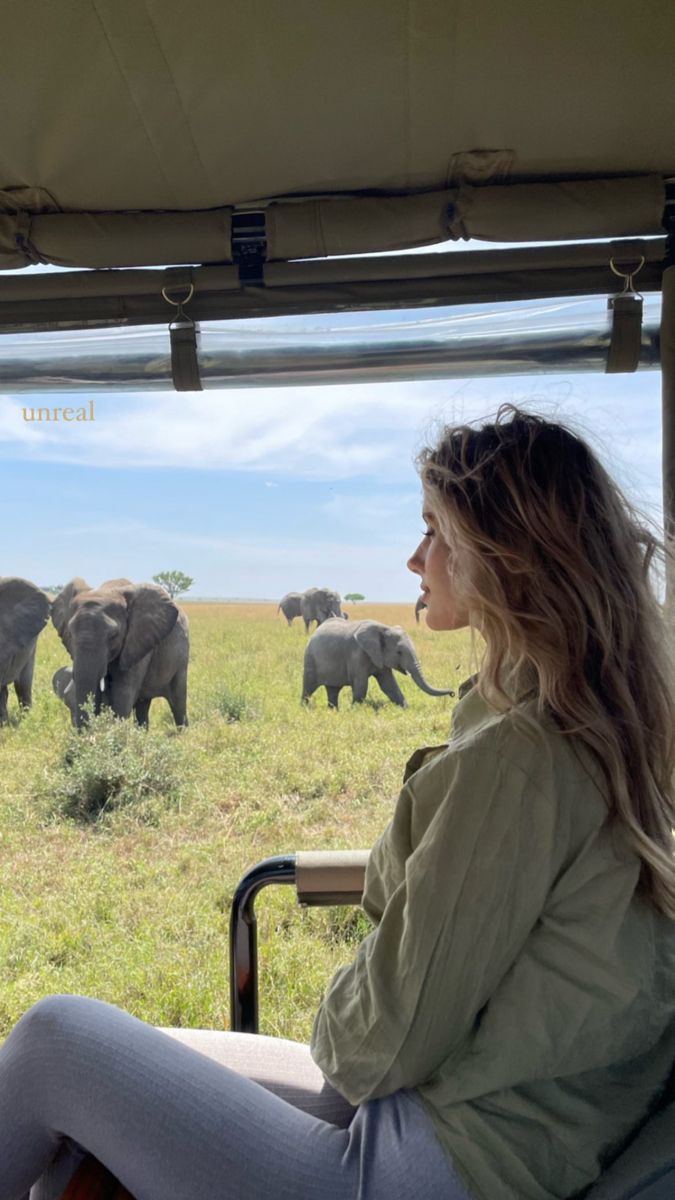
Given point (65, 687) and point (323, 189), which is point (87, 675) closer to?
point (65, 687)

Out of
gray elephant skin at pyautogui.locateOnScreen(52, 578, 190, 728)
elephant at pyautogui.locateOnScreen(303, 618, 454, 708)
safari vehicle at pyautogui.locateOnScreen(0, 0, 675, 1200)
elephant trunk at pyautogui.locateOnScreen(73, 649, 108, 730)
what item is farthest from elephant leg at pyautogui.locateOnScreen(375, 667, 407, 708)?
safari vehicle at pyautogui.locateOnScreen(0, 0, 675, 1200)

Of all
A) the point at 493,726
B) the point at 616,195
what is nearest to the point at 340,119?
the point at 616,195

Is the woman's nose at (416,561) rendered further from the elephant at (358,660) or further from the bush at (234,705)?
the bush at (234,705)

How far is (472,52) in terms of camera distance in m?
1.03

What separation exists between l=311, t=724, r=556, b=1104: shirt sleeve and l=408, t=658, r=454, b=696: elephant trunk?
2.05 meters

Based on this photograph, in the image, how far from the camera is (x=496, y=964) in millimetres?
746

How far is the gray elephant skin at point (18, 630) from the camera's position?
3.42m

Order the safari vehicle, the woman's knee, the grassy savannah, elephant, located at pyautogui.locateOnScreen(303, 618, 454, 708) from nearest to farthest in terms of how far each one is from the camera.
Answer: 1. the woman's knee
2. the safari vehicle
3. the grassy savannah
4. elephant, located at pyautogui.locateOnScreen(303, 618, 454, 708)

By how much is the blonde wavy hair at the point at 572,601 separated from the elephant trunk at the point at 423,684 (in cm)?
192

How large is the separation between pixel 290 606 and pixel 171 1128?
2.31m

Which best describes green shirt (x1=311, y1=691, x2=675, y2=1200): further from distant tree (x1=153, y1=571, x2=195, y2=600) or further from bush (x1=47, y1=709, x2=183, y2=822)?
bush (x1=47, y1=709, x2=183, y2=822)

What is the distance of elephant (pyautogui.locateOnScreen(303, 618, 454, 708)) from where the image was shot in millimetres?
2969

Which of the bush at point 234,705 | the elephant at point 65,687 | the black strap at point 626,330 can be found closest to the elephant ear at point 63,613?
the elephant at point 65,687

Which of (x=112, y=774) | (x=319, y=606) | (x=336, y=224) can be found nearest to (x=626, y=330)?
(x=336, y=224)
